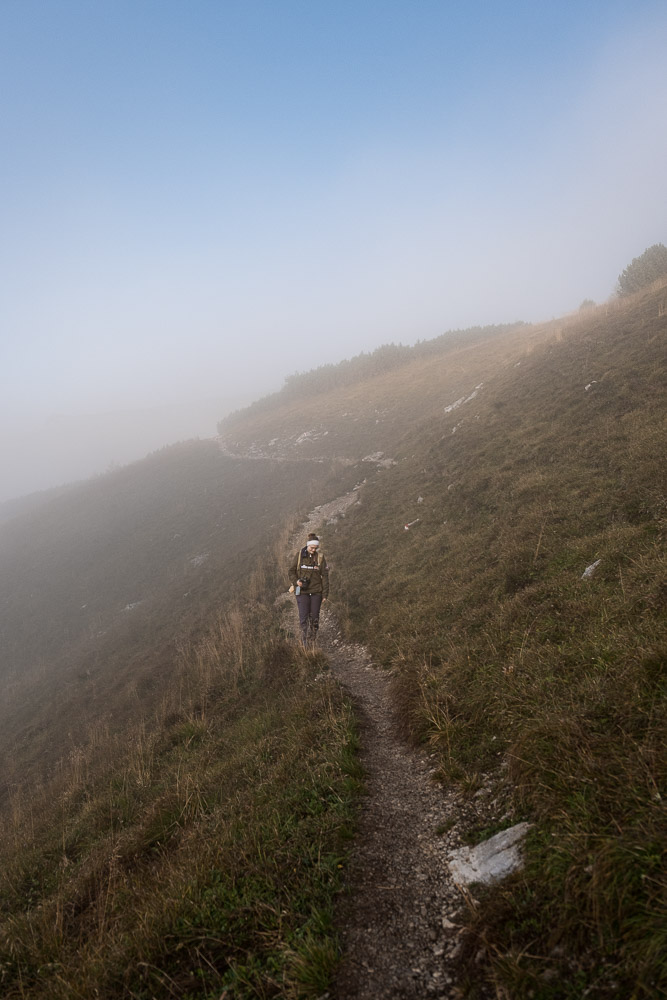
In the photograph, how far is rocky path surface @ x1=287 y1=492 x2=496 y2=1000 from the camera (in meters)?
2.93

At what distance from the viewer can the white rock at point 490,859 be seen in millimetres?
3500

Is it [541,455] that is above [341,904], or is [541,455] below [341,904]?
above

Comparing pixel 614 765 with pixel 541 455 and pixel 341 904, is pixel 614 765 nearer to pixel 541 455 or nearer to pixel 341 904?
pixel 341 904

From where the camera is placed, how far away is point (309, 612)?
1085cm

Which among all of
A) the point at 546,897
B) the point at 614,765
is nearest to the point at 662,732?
the point at 614,765

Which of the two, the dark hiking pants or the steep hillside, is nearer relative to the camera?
the dark hiking pants

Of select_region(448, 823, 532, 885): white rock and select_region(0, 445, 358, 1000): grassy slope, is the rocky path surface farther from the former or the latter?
select_region(0, 445, 358, 1000): grassy slope

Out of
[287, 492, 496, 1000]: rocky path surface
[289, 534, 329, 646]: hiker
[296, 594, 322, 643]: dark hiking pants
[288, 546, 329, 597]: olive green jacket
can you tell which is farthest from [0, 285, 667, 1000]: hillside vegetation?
[288, 546, 329, 597]: olive green jacket

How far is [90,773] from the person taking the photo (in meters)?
9.55

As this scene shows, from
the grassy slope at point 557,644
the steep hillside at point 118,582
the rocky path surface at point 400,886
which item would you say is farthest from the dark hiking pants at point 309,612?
the steep hillside at point 118,582

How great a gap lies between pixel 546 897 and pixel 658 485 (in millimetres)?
8397

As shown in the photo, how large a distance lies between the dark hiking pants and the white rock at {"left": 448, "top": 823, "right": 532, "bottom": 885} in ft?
22.8

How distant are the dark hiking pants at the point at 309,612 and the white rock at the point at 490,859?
6947mm

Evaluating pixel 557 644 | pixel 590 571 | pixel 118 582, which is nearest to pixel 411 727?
pixel 557 644
